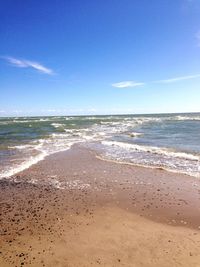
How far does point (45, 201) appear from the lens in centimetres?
988

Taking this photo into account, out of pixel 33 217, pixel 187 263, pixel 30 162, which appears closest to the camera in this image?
pixel 187 263

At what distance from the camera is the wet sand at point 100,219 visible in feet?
20.5

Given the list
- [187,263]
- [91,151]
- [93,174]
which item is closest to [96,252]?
[187,263]

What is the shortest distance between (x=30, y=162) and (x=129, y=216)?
10.0m

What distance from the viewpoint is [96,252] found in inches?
251

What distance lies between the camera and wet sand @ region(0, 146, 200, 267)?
20.5 feet

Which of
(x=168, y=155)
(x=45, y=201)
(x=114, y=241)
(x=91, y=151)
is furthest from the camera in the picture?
(x=91, y=151)

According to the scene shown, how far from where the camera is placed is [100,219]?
8.41 m

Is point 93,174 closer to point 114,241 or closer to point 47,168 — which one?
point 47,168

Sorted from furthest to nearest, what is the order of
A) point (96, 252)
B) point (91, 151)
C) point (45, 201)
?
point (91, 151) < point (45, 201) < point (96, 252)

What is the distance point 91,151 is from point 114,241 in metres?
14.7

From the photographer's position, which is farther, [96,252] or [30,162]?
[30,162]

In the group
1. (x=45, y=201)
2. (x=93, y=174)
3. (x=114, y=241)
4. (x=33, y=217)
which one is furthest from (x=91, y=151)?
(x=114, y=241)

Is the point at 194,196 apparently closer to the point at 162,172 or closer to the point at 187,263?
the point at 162,172
